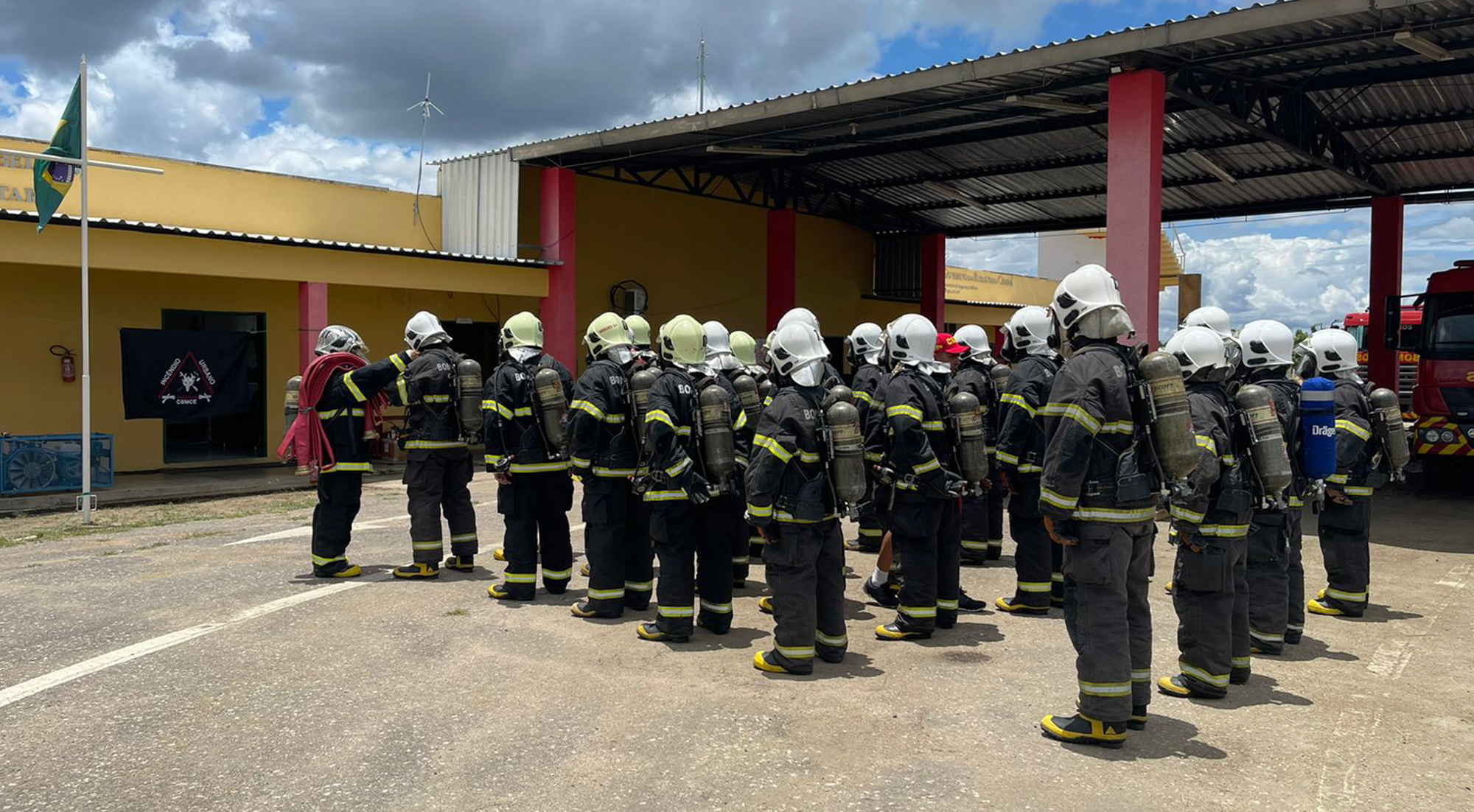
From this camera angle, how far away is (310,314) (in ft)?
48.2

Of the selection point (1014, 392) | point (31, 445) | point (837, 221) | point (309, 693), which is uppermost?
point (837, 221)

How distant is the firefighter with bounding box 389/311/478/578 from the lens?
7.82 m

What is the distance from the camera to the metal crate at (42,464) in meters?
11.8

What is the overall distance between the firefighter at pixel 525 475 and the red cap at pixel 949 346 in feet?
10.1

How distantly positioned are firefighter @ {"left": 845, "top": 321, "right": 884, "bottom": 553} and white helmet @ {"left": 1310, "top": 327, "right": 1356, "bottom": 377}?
3.05 metres

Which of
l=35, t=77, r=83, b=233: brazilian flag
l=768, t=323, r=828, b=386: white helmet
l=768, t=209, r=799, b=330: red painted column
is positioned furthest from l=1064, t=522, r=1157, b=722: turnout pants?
l=768, t=209, r=799, b=330: red painted column

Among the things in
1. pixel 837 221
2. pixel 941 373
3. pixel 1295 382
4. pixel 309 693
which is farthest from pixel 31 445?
pixel 837 221

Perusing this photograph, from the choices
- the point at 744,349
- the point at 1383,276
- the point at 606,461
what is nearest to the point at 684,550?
the point at 606,461

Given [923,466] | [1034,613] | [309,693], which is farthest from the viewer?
[1034,613]

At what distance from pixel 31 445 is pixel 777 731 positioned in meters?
11.4

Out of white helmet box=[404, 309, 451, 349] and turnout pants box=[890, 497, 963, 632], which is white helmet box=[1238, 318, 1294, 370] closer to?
turnout pants box=[890, 497, 963, 632]

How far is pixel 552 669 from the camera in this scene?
5.67 metres

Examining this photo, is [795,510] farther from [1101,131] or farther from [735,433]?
[1101,131]

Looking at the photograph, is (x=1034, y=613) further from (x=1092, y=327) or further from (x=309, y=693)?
(x=309, y=693)
